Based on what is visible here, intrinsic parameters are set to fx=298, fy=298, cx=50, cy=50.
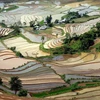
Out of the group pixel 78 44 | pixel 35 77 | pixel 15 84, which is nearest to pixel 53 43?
pixel 78 44

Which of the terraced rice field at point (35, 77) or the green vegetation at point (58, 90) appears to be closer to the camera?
the green vegetation at point (58, 90)

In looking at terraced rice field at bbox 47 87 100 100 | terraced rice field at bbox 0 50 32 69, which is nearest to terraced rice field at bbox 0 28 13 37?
terraced rice field at bbox 0 50 32 69

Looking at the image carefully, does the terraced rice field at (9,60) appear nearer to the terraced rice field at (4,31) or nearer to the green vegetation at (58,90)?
the green vegetation at (58,90)

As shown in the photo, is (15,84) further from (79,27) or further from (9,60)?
(79,27)

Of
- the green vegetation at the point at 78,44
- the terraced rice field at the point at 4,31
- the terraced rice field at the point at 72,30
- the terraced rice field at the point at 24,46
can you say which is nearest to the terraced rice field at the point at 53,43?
the terraced rice field at the point at 72,30

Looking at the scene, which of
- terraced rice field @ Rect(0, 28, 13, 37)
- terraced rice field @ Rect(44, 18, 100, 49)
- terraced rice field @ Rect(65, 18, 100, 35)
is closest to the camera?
terraced rice field @ Rect(44, 18, 100, 49)

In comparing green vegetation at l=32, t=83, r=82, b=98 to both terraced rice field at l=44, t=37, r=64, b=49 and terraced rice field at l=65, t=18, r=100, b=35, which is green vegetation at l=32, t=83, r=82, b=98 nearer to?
terraced rice field at l=44, t=37, r=64, b=49

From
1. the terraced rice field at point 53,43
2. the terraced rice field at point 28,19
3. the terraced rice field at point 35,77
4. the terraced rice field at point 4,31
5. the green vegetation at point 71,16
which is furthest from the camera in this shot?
the terraced rice field at point 28,19

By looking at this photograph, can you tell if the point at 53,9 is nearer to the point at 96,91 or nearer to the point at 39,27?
the point at 39,27

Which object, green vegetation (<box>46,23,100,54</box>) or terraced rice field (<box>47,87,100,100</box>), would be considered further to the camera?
green vegetation (<box>46,23,100,54</box>)

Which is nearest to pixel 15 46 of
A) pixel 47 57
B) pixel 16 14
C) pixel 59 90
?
pixel 47 57
